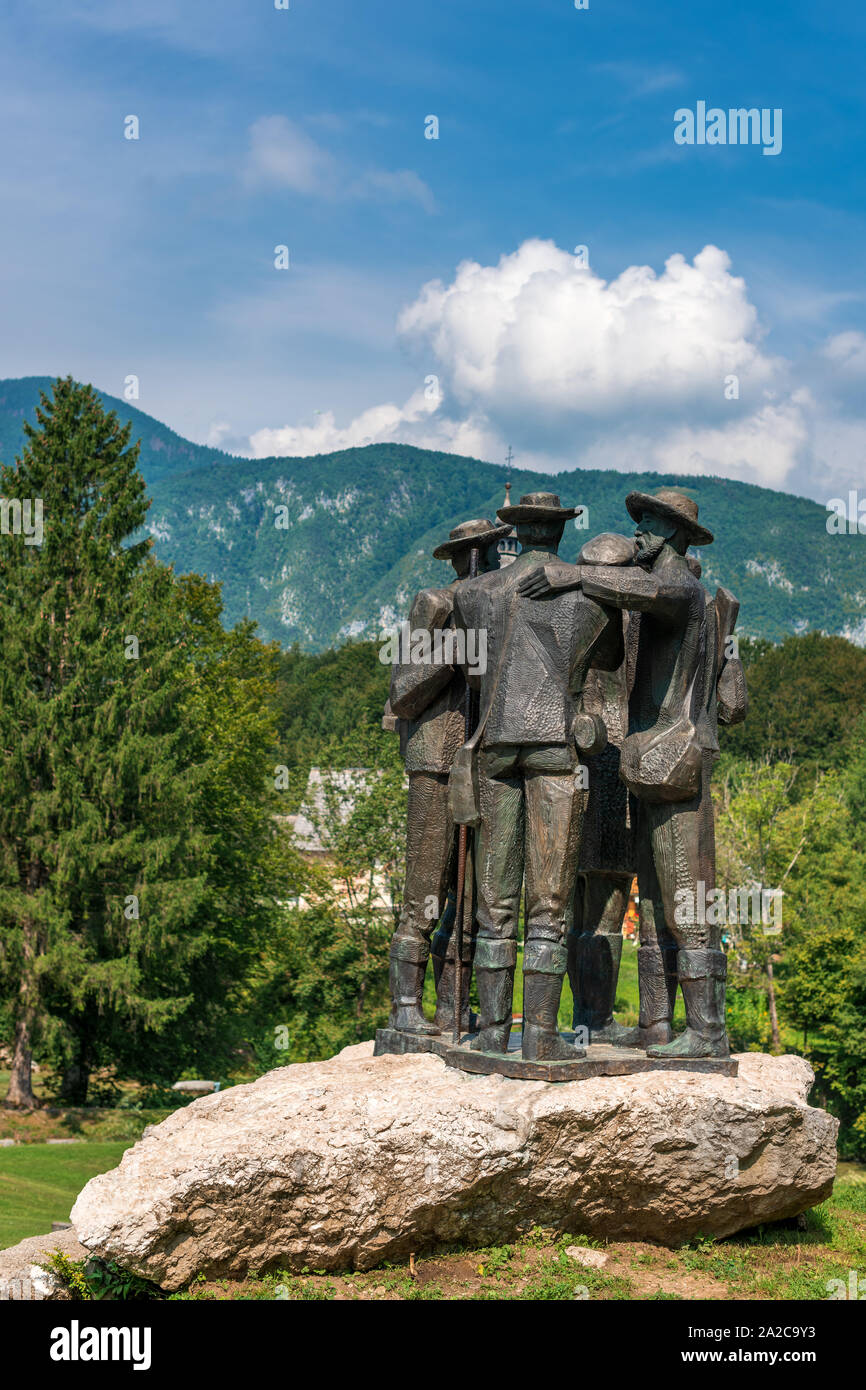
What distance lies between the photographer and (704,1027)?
7758 mm

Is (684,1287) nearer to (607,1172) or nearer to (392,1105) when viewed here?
(607,1172)

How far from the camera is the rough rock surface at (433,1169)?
264 inches

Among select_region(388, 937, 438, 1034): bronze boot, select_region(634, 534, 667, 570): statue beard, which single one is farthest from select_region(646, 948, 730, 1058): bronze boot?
select_region(634, 534, 667, 570): statue beard

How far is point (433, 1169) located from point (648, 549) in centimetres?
399

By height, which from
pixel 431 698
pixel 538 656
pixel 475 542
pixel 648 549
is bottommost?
pixel 431 698

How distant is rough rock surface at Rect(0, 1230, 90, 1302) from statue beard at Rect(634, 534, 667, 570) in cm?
531

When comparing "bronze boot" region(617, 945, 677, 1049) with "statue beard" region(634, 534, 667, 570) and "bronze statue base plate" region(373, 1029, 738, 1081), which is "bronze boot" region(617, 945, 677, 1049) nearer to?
"bronze statue base plate" region(373, 1029, 738, 1081)

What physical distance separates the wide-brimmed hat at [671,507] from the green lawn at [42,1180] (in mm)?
8433

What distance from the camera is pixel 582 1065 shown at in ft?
24.5

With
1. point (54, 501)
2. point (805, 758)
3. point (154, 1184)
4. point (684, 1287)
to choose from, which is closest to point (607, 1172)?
point (684, 1287)

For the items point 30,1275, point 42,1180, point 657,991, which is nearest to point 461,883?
point 657,991

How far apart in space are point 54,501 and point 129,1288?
19.7 meters

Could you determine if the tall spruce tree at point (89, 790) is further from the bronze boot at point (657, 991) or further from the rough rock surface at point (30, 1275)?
the bronze boot at point (657, 991)

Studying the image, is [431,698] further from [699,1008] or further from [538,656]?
[699,1008]
